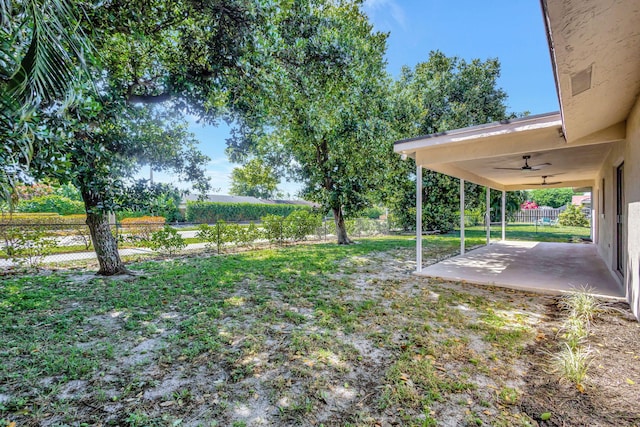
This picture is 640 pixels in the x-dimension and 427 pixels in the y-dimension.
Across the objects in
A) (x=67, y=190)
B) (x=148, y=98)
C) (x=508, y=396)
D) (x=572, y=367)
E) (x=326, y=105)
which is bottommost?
(x=508, y=396)

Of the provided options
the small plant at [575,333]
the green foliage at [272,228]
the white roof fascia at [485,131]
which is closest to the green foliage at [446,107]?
the green foliage at [272,228]

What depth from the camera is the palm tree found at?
8.44 ft

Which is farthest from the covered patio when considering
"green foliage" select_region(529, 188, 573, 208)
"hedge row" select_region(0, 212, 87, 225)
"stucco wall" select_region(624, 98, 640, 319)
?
"green foliage" select_region(529, 188, 573, 208)

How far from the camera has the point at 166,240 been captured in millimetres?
9297

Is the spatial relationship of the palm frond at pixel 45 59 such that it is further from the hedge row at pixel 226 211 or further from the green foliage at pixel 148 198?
the hedge row at pixel 226 211

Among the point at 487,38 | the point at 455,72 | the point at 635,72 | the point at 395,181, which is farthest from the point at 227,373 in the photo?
the point at 455,72

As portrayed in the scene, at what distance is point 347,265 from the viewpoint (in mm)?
7656

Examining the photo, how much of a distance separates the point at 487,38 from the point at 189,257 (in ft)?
49.3

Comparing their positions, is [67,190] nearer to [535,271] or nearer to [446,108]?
[446,108]

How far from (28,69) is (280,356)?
3437mm

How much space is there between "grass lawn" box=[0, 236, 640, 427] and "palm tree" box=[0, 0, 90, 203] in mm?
1761

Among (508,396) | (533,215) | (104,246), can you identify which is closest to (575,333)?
(508,396)

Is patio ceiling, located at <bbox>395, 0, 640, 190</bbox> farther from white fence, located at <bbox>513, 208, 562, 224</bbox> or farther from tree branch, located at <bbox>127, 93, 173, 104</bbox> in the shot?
white fence, located at <bbox>513, 208, 562, 224</bbox>

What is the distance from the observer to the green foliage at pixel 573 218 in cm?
2202
